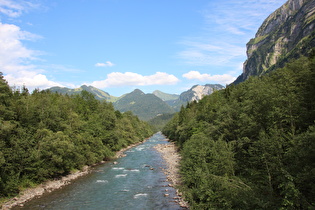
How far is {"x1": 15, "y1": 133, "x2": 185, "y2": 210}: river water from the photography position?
2831 cm

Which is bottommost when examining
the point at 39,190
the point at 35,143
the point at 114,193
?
the point at 114,193

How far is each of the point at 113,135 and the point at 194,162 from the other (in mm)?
41012

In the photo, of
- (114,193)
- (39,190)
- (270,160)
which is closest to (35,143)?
(39,190)

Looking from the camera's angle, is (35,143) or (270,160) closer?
(270,160)

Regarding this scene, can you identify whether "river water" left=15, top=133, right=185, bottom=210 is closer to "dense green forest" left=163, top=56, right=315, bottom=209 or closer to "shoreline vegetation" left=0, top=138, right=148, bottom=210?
"shoreline vegetation" left=0, top=138, right=148, bottom=210

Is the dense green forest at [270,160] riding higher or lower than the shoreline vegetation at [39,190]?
higher

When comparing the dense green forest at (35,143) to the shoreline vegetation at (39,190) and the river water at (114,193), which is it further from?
the river water at (114,193)

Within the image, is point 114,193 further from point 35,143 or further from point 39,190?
point 35,143

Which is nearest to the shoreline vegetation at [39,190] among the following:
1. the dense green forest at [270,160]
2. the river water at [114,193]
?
the river water at [114,193]

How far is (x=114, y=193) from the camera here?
33.4 meters

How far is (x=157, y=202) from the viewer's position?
29.3 meters

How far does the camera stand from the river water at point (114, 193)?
2831cm

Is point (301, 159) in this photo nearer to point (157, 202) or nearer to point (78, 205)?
point (157, 202)

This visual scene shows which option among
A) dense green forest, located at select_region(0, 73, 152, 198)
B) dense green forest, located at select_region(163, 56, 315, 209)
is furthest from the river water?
dense green forest, located at select_region(163, 56, 315, 209)
